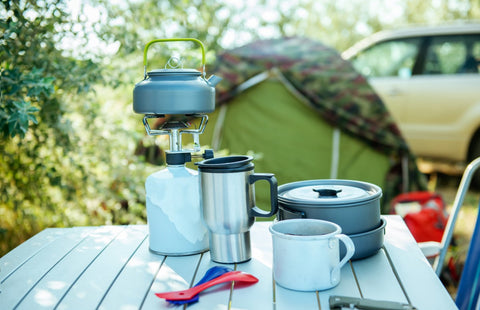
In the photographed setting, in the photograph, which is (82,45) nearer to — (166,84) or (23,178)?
(23,178)

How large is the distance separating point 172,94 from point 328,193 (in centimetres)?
49

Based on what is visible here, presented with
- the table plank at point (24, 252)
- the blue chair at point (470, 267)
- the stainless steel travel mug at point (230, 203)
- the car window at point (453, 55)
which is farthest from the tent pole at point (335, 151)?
the stainless steel travel mug at point (230, 203)

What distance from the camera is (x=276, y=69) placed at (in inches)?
149

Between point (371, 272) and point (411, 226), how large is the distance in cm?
196

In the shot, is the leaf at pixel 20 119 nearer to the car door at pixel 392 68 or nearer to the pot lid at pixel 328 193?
the pot lid at pixel 328 193

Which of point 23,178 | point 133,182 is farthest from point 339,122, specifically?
point 23,178

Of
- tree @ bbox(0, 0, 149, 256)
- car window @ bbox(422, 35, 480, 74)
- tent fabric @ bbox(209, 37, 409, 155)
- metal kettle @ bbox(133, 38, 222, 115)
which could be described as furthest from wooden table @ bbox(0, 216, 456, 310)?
car window @ bbox(422, 35, 480, 74)

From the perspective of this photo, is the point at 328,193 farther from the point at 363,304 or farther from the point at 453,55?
the point at 453,55

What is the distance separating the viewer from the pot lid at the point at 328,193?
4.43 feet

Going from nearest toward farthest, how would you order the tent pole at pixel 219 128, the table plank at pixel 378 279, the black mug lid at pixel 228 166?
the table plank at pixel 378 279
the black mug lid at pixel 228 166
the tent pole at pixel 219 128

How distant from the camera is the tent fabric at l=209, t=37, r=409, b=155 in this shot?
369cm

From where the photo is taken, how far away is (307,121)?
3.79m

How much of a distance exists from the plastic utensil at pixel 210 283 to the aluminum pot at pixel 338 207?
209 mm

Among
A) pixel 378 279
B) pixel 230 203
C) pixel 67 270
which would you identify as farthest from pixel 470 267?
pixel 67 270
